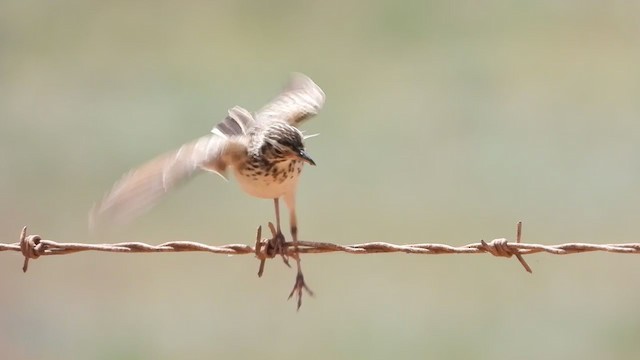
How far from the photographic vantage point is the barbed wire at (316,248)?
3.88 m

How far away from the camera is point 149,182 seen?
4.23m

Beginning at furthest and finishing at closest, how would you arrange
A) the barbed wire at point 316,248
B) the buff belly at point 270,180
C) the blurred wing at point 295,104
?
the blurred wing at point 295,104
the buff belly at point 270,180
the barbed wire at point 316,248

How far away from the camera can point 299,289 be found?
4.99 m

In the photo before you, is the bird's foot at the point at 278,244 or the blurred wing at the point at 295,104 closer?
the bird's foot at the point at 278,244

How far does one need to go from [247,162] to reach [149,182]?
1.00 meters

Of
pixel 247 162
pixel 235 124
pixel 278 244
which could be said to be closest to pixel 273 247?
pixel 278 244

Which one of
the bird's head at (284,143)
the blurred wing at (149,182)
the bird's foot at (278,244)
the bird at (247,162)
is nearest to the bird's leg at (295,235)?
the bird at (247,162)

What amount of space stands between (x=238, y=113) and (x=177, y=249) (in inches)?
61.2

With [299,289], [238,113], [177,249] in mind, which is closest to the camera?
[177,249]

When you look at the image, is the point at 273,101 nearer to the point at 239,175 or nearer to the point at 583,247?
the point at 239,175

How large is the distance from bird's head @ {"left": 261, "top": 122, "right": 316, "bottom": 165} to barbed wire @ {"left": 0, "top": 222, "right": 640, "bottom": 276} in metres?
0.71

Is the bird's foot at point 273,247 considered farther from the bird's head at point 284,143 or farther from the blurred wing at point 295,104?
the blurred wing at point 295,104

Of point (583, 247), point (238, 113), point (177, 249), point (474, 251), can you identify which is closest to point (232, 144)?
point (238, 113)

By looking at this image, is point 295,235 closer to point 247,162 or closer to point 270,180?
point 270,180
